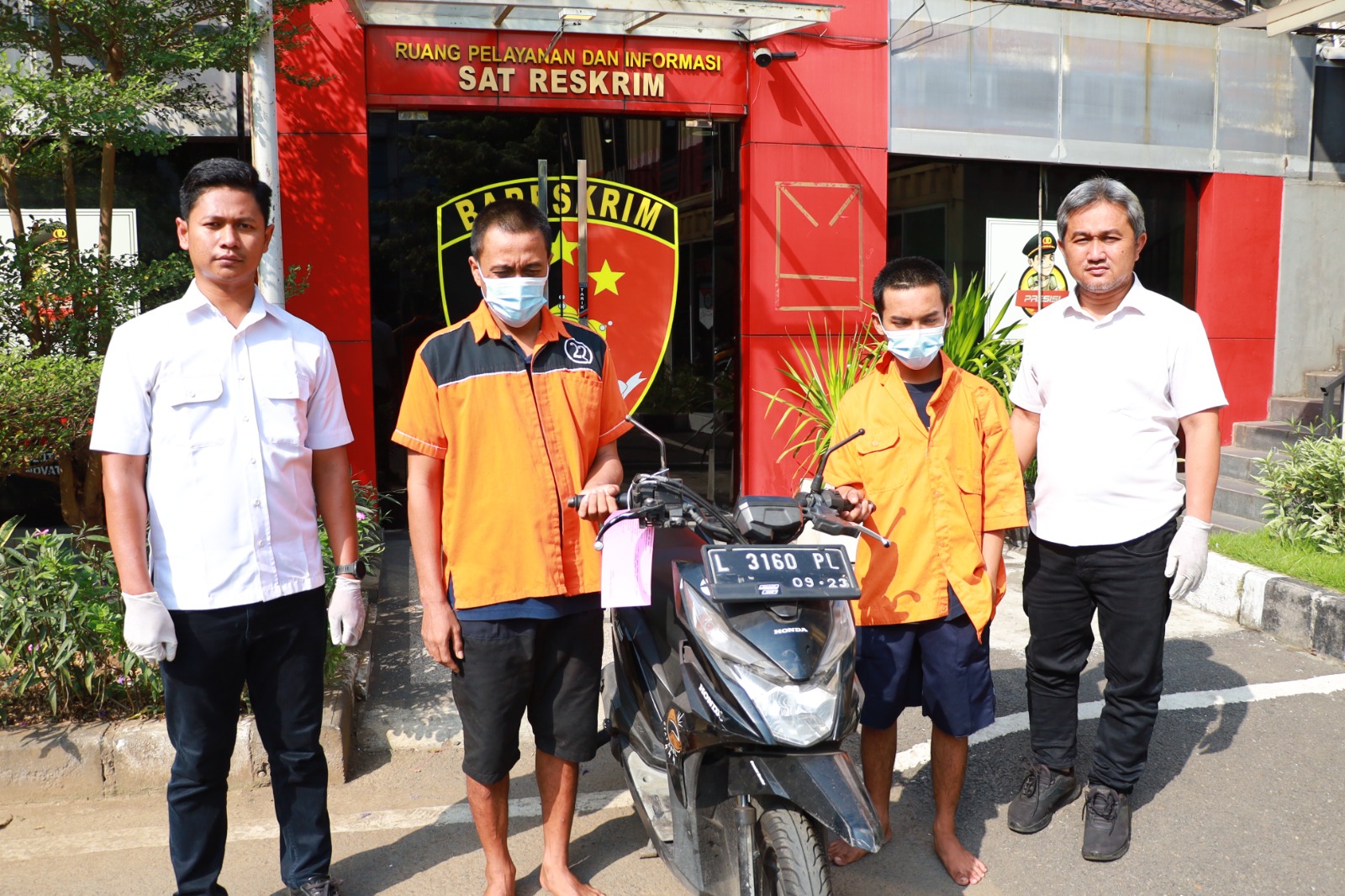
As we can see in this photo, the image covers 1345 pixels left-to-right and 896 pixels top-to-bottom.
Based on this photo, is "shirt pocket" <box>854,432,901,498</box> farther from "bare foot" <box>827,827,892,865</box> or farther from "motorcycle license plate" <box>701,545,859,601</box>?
"bare foot" <box>827,827,892,865</box>

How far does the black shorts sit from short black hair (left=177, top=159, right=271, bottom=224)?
4.12 feet

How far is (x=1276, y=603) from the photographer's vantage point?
532cm

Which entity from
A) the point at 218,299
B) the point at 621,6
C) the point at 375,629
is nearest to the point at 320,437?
the point at 218,299

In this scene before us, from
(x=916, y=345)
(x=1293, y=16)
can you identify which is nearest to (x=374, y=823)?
(x=916, y=345)

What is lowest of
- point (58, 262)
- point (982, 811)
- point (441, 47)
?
point (982, 811)

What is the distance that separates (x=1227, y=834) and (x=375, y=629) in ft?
11.8

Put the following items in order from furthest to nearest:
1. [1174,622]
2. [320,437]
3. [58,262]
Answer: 1. [1174,622]
2. [58,262]
3. [320,437]

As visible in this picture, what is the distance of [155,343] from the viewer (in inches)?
107

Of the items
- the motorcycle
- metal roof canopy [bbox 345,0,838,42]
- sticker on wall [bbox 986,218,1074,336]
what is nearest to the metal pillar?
metal roof canopy [bbox 345,0,838,42]

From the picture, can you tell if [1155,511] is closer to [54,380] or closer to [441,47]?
[54,380]

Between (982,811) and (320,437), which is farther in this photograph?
(982,811)

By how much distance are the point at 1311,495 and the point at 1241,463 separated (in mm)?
2094

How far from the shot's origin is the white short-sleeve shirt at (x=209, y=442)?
2.69 meters

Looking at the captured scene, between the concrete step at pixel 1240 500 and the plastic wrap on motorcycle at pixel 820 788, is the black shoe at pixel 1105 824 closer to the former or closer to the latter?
the plastic wrap on motorcycle at pixel 820 788
